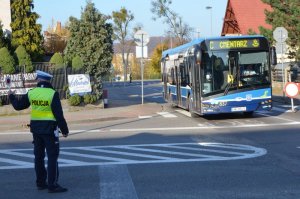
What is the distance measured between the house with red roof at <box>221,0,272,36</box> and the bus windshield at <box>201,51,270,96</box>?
120 ft

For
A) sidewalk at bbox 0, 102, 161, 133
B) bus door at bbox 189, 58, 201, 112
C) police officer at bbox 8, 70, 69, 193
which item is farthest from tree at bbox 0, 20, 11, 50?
police officer at bbox 8, 70, 69, 193

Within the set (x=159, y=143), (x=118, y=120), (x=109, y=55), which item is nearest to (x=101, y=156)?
(x=159, y=143)

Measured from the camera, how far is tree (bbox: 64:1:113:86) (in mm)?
23734

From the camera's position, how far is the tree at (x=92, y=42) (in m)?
23.7

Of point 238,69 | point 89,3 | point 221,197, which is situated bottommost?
point 221,197

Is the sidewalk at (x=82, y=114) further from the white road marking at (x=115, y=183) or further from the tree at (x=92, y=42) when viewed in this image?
the white road marking at (x=115, y=183)

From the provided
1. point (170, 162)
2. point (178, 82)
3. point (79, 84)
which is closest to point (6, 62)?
point (79, 84)

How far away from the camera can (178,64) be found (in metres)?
22.3

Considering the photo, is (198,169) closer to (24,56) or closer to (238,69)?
(238,69)

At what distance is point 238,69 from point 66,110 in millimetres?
8536

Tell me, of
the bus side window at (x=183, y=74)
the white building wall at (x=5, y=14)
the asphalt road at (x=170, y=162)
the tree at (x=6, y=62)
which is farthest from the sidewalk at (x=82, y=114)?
the white building wall at (x=5, y=14)

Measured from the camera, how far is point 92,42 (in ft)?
77.8

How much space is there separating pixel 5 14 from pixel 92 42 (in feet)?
35.6

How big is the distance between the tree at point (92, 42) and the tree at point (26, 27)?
6.26 metres
